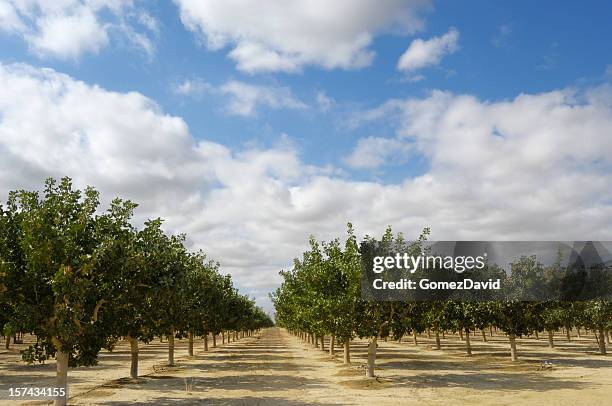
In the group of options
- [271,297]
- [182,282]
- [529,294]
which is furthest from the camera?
[271,297]

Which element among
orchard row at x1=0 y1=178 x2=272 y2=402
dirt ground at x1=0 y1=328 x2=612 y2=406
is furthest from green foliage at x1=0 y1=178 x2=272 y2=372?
dirt ground at x1=0 y1=328 x2=612 y2=406

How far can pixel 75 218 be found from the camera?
79.7ft

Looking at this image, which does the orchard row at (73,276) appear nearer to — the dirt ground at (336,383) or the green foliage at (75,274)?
the green foliage at (75,274)

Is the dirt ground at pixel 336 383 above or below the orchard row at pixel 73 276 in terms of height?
below

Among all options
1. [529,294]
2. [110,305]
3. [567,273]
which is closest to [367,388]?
[110,305]

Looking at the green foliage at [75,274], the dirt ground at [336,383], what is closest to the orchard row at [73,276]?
the green foliage at [75,274]

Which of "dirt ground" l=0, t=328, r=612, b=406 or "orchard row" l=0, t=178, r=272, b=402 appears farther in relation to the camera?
"dirt ground" l=0, t=328, r=612, b=406

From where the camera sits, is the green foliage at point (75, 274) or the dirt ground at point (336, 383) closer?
the green foliage at point (75, 274)

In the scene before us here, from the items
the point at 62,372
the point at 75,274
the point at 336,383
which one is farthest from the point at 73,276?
the point at 336,383

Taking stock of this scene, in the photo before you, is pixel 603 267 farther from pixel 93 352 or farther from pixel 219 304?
pixel 93 352

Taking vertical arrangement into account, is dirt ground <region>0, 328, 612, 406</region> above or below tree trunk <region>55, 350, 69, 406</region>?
below

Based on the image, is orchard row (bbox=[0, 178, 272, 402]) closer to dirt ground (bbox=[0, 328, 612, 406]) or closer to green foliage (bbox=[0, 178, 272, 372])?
green foliage (bbox=[0, 178, 272, 372])

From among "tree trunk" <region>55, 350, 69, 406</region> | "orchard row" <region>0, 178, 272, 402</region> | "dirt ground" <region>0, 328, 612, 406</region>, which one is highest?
"orchard row" <region>0, 178, 272, 402</region>

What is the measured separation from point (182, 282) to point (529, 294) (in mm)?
38599
